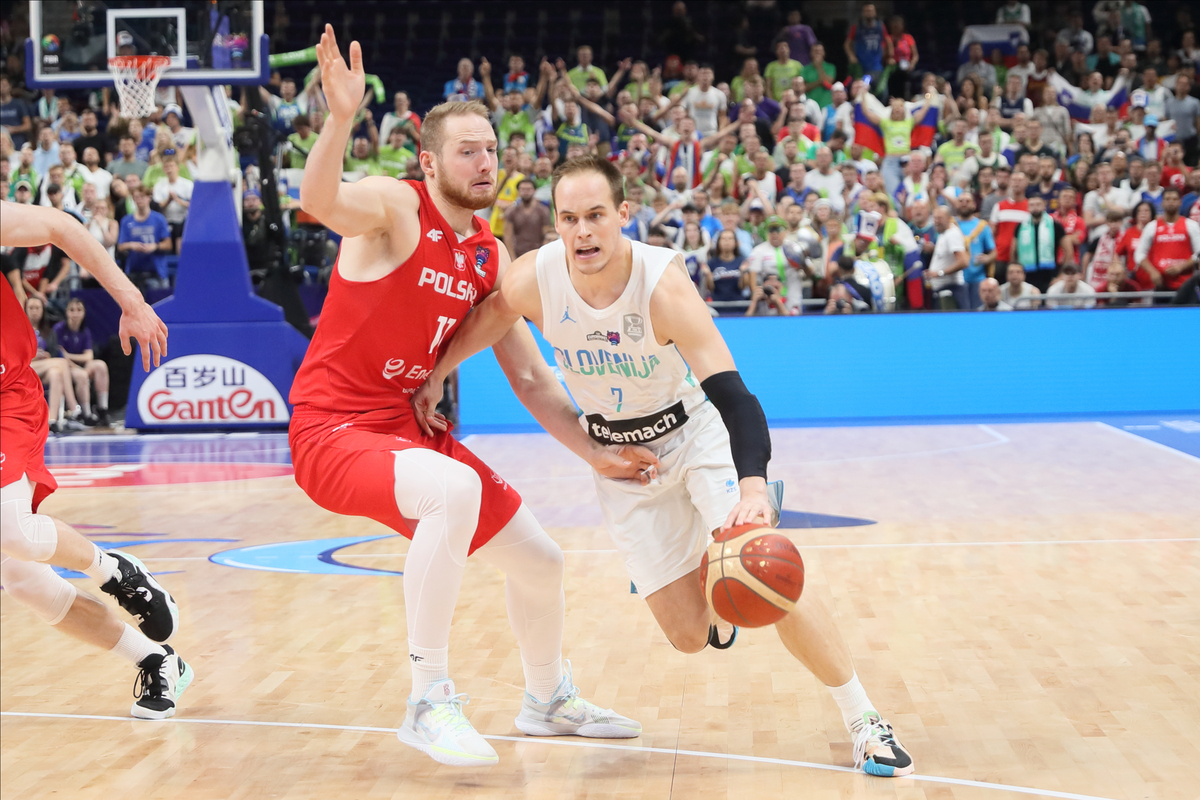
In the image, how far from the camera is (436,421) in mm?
4250

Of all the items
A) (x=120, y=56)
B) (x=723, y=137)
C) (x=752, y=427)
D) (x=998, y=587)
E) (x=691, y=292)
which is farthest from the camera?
(x=723, y=137)

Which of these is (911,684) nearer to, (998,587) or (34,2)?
(998,587)

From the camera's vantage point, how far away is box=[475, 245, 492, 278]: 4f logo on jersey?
13.8ft

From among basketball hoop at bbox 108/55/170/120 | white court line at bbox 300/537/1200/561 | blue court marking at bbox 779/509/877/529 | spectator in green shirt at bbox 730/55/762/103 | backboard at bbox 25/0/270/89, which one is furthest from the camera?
spectator in green shirt at bbox 730/55/762/103

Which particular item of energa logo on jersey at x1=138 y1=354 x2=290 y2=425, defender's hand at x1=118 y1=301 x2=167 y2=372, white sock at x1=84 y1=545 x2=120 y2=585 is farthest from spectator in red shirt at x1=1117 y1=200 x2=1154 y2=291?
defender's hand at x1=118 y1=301 x2=167 y2=372

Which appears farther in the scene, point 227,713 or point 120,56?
point 120,56

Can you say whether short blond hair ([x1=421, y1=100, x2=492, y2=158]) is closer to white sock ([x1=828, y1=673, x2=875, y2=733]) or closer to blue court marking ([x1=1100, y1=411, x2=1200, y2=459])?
white sock ([x1=828, y1=673, x2=875, y2=733])

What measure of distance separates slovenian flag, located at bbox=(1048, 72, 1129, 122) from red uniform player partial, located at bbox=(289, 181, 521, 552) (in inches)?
533

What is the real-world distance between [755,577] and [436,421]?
4.56 feet

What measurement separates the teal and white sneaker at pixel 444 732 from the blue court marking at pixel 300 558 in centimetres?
272

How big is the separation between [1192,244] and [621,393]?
10.8 meters

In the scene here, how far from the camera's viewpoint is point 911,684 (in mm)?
4492

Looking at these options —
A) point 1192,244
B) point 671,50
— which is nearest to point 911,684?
point 1192,244

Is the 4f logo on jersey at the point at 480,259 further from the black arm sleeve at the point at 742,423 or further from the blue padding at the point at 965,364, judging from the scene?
the blue padding at the point at 965,364
